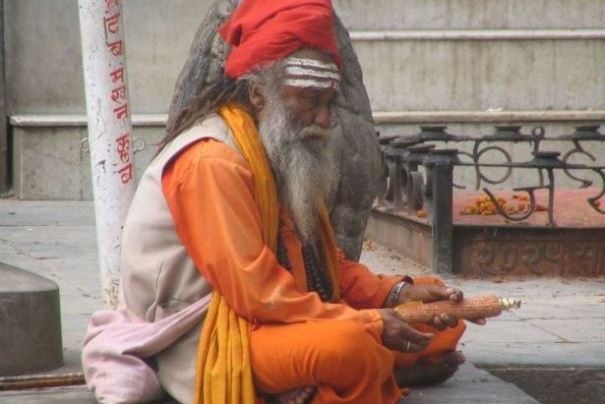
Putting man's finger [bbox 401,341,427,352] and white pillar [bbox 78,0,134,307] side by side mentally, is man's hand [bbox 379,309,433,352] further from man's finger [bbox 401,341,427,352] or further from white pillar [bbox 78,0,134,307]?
white pillar [bbox 78,0,134,307]

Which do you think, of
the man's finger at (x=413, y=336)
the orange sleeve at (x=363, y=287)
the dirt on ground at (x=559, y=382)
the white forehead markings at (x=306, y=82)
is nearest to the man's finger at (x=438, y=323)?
the man's finger at (x=413, y=336)

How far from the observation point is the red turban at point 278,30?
14.2 feet

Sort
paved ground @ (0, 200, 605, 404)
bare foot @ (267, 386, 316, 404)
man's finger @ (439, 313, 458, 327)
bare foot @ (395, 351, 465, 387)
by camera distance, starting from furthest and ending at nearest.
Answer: paved ground @ (0, 200, 605, 404), bare foot @ (395, 351, 465, 387), man's finger @ (439, 313, 458, 327), bare foot @ (267, 386, 316, 404)

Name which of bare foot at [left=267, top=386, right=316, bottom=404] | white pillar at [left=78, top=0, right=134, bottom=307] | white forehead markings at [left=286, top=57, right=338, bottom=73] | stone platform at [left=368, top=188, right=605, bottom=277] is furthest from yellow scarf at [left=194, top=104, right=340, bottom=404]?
stone platform at [left=368, top=188, right=605, bottom=277]

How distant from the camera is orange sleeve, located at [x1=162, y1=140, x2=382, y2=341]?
419 centimetres

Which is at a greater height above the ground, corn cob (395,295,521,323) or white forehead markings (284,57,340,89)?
white forehead markings (284,57,340,89)

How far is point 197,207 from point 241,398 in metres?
0.53

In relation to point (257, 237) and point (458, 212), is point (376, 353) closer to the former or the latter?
point (257, 237)

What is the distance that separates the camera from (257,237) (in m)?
4.23

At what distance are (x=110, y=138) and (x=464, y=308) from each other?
2.13 metres

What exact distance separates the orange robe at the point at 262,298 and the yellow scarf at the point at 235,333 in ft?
0.11

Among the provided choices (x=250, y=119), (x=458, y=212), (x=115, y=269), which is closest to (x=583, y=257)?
(x=458, y=212)

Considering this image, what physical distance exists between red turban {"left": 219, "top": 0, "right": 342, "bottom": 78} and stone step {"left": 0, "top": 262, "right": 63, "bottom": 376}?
1.50 meters

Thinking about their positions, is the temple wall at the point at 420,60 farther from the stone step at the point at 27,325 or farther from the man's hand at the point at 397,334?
the man's hand at the point at 397,334
